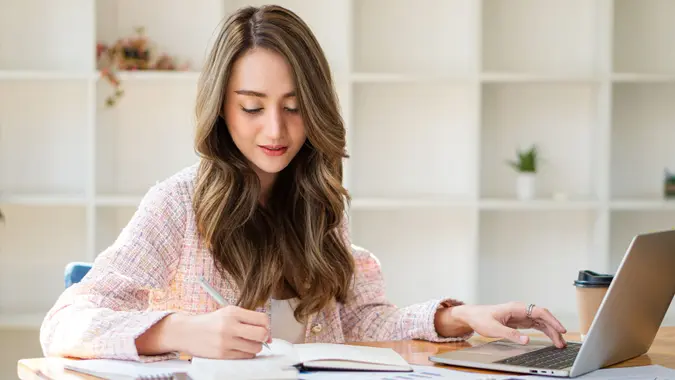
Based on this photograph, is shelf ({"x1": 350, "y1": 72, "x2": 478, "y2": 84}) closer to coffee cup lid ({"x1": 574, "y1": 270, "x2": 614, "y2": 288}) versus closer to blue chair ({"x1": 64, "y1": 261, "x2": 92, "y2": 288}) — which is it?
blue chair ({"x1": 64, "y1": 261, "x2": 92, "y2": 288})

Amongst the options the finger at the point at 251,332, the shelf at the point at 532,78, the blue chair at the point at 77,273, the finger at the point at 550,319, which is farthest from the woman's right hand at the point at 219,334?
the shelf at the point at 532,78

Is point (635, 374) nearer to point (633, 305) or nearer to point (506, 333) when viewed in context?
point (633, 305)

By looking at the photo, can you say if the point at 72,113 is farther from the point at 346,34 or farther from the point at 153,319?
the point at 153,319

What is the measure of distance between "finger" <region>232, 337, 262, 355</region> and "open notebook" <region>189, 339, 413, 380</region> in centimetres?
2

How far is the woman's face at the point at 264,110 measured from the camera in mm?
1875

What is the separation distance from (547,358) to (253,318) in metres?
0.51

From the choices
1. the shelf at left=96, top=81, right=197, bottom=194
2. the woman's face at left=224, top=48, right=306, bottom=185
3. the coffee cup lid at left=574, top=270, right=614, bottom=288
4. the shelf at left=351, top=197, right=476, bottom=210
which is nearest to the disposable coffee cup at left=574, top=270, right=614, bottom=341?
the coffee cup lid at left=574, top=270, right=614, bottom=288

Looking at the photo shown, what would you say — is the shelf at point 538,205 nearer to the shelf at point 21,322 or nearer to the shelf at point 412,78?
the shelf at point 412,78

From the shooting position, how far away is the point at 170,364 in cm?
151

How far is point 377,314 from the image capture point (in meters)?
2.05

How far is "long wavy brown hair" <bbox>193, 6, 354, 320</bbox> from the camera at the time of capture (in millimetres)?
1920

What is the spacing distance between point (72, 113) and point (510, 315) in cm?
261

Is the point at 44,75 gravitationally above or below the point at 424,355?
above

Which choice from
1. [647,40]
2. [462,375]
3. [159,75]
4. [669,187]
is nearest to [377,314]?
[462,375]
